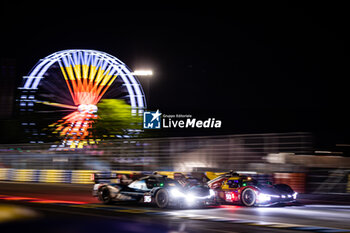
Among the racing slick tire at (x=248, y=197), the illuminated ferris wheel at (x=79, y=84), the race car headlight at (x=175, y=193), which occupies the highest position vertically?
the illuminated ferris wheel at (x=79, y=84)

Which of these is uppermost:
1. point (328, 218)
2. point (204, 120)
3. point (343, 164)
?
point (204, 120)

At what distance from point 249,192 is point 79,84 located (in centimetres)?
2206

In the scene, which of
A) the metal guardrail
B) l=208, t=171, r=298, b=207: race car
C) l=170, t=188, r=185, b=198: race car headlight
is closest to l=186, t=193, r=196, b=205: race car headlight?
l=170, t=188, r=185, b=198: race car headlight

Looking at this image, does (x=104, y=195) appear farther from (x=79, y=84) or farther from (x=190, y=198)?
(x=79, y=84)

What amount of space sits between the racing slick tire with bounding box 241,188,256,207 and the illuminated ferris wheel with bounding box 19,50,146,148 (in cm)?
2011

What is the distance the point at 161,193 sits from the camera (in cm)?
1263

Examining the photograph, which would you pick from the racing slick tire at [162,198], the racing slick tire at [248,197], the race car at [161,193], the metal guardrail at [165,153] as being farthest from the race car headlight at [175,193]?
the metal guardrail at [165,153]

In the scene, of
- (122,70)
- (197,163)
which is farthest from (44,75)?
(197,163)

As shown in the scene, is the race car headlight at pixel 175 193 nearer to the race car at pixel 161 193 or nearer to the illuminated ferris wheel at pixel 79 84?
the race car at pixel 161 193

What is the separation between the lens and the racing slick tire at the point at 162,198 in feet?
41.1

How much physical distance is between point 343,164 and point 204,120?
37.3 metres

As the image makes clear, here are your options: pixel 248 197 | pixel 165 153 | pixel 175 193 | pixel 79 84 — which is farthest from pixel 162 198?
pixel 79 84

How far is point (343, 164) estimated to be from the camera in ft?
80.2

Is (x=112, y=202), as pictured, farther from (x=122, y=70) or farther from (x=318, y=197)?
(x=122, y=70)
